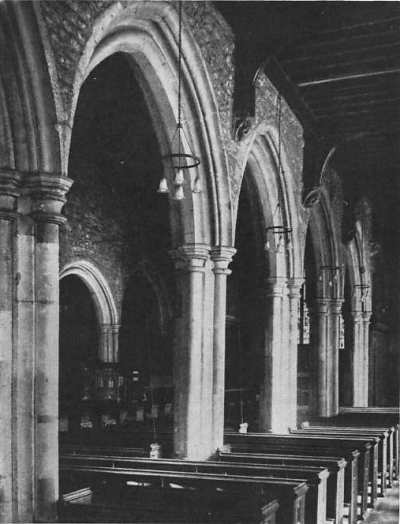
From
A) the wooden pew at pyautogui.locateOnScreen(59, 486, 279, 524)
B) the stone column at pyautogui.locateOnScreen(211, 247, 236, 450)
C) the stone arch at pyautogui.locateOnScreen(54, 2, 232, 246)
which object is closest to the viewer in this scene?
the wooden pew at pyautogui.locateOnScreen(59, 486, 279, 524)

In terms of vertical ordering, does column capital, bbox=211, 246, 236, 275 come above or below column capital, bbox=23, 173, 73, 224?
below

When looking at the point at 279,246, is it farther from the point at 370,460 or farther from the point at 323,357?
the point at 323,357

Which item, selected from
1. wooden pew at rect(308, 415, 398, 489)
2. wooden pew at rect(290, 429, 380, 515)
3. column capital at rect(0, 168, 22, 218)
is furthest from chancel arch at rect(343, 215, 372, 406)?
column capital at rect(0, 168, 22, 218)

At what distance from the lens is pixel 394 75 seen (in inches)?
471

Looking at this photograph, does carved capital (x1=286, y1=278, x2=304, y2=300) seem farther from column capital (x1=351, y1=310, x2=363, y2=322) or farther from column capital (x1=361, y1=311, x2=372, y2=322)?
column capital (x1=361, y1=311, x2=372, y2=322)

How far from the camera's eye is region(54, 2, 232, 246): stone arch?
7.50 meters

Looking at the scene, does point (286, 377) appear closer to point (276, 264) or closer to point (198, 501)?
point (276, 264)

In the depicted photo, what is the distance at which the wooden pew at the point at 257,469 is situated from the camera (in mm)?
6648

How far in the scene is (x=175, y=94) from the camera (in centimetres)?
877

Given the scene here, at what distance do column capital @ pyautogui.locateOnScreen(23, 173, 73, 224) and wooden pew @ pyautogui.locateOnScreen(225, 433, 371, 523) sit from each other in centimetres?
492

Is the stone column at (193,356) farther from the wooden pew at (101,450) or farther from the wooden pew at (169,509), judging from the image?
the wooden pew at (169,509)

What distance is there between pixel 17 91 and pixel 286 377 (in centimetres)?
919

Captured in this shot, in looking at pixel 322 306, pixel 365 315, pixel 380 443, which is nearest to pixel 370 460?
pixel 380 443

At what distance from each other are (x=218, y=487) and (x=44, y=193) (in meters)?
3.02
